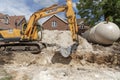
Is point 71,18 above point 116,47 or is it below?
above

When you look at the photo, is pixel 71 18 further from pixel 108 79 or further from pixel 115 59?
pixel 108 79

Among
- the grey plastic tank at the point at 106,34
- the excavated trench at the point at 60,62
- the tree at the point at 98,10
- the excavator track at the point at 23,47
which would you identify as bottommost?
the excavated trench at the point at 60,62

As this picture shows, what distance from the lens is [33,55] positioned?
1603cm

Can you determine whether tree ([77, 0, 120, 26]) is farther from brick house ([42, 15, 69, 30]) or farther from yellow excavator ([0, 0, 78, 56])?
brick house ([42, 15, 69, 30])

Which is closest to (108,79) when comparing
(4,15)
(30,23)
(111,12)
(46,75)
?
(46,75)

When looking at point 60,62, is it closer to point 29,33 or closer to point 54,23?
point 29,33

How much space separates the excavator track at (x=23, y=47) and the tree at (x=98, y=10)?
12253mm

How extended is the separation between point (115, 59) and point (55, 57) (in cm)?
318

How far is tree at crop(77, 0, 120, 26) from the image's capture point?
28062 mm

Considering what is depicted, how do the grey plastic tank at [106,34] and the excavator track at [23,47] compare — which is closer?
the excavator track at [23,47]

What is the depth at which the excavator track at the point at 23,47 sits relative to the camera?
16.8 metres

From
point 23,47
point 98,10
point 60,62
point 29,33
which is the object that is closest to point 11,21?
point 98,10

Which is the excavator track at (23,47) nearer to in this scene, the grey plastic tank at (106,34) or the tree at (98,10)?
the grey plastic tank at (106,34)

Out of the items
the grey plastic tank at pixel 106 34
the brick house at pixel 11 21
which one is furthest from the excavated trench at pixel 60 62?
the brick house at pixel 11 21
